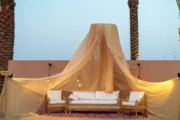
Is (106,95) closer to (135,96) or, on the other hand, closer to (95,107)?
(95,107)

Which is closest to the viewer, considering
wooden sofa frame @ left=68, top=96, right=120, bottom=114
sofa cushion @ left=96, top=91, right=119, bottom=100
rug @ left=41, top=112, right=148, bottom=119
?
rug @ left=41, top=112, right=148, bottom=119

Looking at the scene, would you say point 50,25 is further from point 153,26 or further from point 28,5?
point 153,26

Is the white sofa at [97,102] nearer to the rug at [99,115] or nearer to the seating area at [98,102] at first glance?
the seating area at [98,102]

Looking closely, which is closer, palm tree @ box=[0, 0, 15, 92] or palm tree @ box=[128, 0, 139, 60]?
palm tree @ box=[0, 0, 15, 92]

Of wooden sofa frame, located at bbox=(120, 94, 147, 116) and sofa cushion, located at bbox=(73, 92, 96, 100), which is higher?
sofa cushion, located at bbox=(73, 92, 96, 100)

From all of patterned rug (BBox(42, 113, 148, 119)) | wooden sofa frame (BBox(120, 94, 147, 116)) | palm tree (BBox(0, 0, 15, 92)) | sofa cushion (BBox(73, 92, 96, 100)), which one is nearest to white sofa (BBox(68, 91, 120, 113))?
sofa cushion (BBox(73, 92, 96, 100))

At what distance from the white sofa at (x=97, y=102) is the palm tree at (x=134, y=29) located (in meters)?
3.67

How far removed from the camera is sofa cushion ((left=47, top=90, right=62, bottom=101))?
11959mm

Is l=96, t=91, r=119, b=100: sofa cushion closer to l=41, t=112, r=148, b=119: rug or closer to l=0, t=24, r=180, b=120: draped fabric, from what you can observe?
l=0, t=24, r=180, b=120: draped fabric

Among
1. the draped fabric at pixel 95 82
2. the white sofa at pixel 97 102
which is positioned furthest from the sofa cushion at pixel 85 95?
the draped fabric at pixel 95 82

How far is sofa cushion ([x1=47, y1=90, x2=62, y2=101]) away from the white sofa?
1.17ft

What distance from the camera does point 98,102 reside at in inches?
469

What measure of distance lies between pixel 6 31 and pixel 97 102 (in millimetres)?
4733

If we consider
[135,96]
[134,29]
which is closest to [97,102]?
[135,96]
